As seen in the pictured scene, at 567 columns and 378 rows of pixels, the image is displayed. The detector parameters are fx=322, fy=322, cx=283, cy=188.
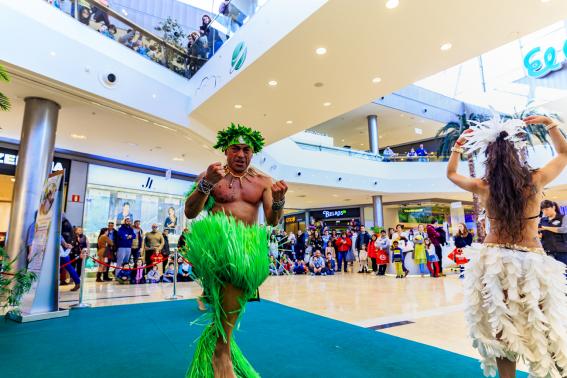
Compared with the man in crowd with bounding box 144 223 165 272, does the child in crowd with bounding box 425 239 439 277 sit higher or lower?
lower

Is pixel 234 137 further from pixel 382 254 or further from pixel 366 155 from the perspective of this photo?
pixel 366 155

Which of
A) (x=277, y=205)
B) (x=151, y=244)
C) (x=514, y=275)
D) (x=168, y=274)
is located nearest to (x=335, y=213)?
(x=168, y=274)

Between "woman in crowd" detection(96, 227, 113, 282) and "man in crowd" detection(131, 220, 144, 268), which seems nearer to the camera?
"woman in crowd" detection(96, 227, 113, 282)

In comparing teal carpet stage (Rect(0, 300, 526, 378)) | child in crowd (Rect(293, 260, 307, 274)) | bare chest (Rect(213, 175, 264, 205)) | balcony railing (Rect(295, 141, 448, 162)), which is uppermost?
balcony railing (Rect(295, 141, 448, 162))

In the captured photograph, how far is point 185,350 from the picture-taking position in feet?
9.32

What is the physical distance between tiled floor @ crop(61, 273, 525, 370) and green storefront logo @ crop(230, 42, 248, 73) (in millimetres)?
4530

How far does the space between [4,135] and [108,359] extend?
9602 millimetres

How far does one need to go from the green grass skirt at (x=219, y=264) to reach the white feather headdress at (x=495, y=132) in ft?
5.01

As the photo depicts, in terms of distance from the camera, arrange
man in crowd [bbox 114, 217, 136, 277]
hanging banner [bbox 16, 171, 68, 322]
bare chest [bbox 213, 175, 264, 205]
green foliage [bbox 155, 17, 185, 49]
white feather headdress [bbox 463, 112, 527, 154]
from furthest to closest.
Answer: man in crowd [bbox 114, 217, 136, 277] → green foliage [bbox 155, 17, 185, 49] → hanging banner [bbox 16, 171, 68, 322] → bare chest [bbox 213, 175, 264, 205] → white feather headdress [bbox 463, 112, 527, 154]

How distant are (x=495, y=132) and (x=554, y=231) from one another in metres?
3.38

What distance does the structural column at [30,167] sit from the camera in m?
5.96

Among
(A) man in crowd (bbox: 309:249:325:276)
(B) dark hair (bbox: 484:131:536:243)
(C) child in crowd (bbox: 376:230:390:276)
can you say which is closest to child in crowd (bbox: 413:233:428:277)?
(C) child in crowd (bbox: 376:230:390:276)

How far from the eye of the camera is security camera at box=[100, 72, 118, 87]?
252 inches

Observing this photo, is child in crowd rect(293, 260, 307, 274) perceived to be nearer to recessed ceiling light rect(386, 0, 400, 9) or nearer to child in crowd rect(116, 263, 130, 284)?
child in crowd rect(116, 263, 130, 284)
